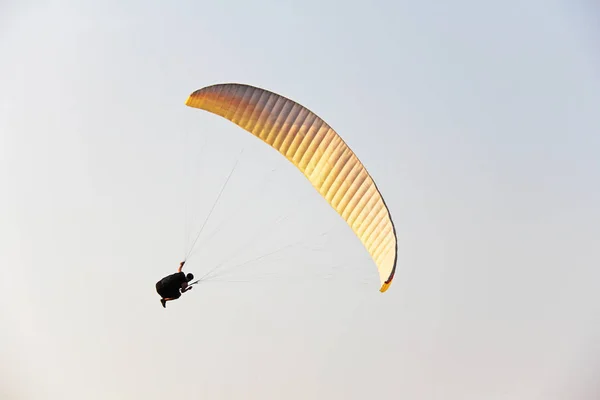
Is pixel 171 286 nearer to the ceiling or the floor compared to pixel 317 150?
nearer to the floor

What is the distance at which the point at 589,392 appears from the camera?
2050cm

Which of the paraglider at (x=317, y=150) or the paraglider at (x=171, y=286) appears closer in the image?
the paraglider at (x=317, y=150)

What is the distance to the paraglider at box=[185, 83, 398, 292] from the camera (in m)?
10.7

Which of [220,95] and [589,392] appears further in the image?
[589,392]

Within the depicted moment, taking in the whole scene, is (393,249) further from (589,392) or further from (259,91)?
(589,392)

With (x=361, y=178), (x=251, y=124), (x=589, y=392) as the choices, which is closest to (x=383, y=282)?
(x=361, y=178)

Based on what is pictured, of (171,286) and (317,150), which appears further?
(171,286)

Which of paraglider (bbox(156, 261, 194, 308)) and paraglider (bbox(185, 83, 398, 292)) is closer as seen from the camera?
paraglider (bbox(185, 83, 398, 292))

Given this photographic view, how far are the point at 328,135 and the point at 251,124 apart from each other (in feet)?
4.82

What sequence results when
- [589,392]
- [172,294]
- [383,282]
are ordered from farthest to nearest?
[589,392]
[172,294]
[383,282]

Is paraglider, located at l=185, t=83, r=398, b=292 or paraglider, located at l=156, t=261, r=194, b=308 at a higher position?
paraglider, located at l=185, t=83, r=398, b=292

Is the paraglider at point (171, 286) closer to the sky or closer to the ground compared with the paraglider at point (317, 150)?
closer to the ground

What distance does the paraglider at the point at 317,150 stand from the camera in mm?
10695

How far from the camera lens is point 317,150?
10922 millimetres
